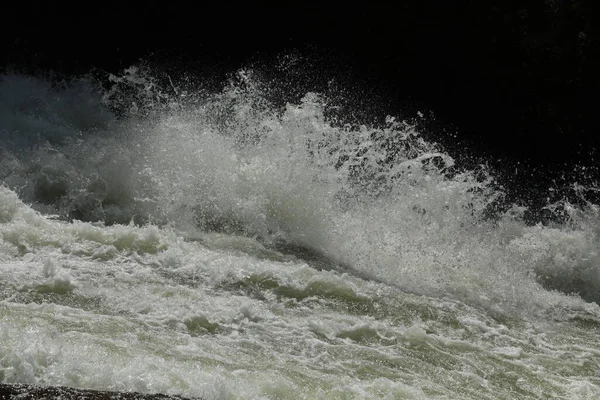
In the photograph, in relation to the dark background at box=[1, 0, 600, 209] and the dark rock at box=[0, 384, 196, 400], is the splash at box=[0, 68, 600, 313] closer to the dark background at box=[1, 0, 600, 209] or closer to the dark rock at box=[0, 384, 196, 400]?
the dark background at box=[1, 0, 600, 209]

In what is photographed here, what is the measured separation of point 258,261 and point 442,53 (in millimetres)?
6634

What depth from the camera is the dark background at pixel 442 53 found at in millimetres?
11234

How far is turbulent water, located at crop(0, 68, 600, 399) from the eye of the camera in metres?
4.36

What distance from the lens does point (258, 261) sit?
649cm

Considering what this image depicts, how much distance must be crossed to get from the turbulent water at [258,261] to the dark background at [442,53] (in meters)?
0.70

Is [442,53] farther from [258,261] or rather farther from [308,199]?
[258,261]

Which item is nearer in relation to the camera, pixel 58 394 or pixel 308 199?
pixel 58 394

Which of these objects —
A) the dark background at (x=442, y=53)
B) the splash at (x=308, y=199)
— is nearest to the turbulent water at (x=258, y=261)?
the splash at (x=308, y=199)

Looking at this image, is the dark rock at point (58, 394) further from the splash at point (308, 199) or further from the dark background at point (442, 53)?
the dark background at point (442, 53)

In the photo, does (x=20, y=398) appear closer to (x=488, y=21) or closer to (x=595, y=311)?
(x=595, y=311)

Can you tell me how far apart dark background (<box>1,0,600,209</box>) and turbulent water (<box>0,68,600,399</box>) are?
70 cm

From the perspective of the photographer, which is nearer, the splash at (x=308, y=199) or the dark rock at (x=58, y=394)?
the dark rock at (x=58, y=394)

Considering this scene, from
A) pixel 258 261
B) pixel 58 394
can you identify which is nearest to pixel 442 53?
pixel 258 261

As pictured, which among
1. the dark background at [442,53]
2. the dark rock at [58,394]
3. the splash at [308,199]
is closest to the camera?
the dark rock at [58,394]
